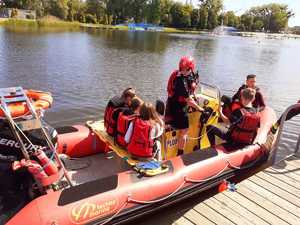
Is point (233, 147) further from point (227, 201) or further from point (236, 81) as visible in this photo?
point (236, 81)

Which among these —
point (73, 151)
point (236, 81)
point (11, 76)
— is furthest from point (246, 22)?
point (73, 151)

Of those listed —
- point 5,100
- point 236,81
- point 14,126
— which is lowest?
point 236,81

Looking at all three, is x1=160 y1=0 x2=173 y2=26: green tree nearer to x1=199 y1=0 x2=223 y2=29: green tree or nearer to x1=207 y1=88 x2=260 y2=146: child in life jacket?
x1=199 y1=0 x2=223 y2=29: green tree

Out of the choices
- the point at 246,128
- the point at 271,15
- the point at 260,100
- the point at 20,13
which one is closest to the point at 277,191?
the point at 246,128

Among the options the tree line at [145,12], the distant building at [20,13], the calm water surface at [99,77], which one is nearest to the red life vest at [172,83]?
the calm water surface at [99,77]

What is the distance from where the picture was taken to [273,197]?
12.4ft

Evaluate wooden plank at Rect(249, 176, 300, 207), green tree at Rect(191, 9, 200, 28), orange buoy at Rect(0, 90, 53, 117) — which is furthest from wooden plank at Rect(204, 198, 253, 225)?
green tree at Rect(191, 9, 200, 28)

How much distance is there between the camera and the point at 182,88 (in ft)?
14.0

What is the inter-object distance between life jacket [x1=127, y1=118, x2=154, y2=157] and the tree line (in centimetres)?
4473

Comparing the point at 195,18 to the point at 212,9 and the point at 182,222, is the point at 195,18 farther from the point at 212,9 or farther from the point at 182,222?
the point at 182,222

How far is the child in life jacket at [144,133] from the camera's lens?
3697 millimetres

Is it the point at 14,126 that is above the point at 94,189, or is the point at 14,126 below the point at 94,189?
above

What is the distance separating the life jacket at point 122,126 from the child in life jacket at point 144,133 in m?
0.15

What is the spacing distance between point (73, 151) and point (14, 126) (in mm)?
1796
